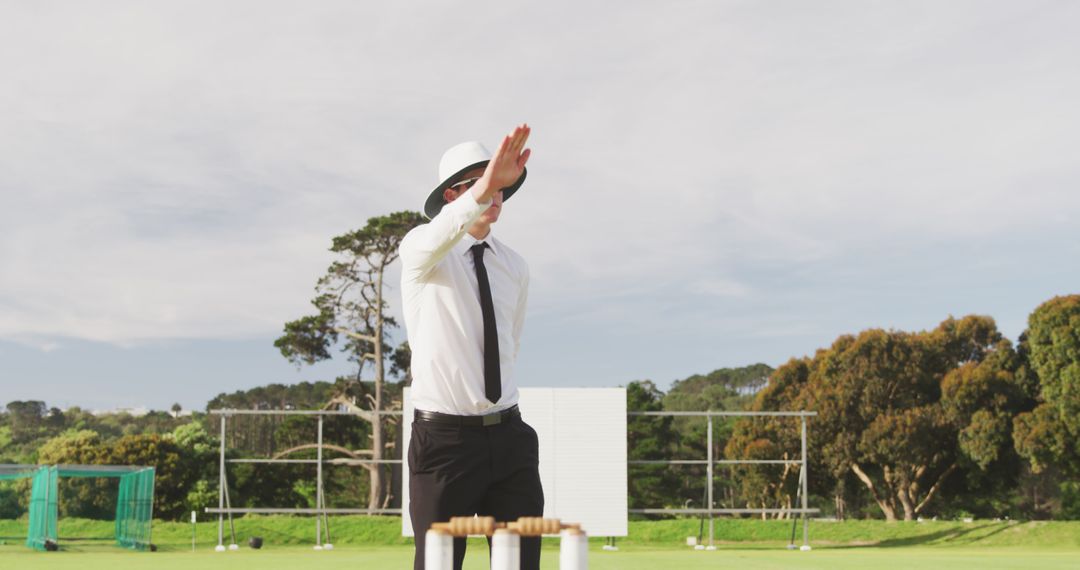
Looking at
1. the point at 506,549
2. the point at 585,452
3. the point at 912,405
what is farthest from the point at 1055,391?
the point at 506,549

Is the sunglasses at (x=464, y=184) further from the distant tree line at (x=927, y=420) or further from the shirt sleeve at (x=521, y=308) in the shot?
the distant tree line at (x=927, y=420)

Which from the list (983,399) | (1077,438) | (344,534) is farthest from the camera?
(983,399)

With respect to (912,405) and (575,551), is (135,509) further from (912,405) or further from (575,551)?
(575,551)

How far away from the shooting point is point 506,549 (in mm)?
2240

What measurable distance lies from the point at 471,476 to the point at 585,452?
1954cm

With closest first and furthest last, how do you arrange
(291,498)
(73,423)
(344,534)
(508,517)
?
1. (508,517)
2. (344,534)
3. (291,498)
4. (73,423)

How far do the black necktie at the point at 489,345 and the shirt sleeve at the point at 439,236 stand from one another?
18 cm

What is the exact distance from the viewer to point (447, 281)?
3248mm

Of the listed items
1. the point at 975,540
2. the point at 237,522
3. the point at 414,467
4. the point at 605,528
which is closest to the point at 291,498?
the point at 237,522

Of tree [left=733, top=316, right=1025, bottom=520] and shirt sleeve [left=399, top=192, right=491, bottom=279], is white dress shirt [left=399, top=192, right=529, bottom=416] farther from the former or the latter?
tree [left=733, top=316, right=1025, bottom=520]

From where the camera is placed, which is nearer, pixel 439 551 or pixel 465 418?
pixel 439 551

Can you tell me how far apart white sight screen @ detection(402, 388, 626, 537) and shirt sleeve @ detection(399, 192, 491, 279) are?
760 inches

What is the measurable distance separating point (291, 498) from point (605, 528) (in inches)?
685

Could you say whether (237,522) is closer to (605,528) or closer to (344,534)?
(344,534)
